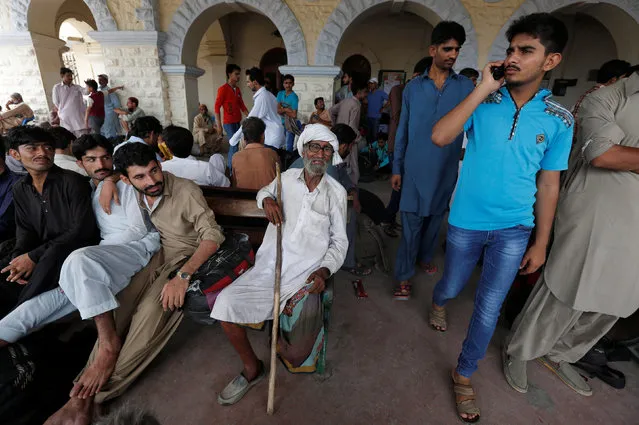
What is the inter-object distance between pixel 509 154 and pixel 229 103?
5.69 m

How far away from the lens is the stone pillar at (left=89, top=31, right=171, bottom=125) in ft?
23.6

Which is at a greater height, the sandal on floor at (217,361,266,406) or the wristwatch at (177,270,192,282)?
the wristwatch at (177,270,192,282)

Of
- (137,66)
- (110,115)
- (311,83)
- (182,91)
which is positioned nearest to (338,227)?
(311,83)

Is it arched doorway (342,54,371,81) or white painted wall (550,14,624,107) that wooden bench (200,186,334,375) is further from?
white painted wall (550,14,624,107)

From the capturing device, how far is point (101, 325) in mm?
1876

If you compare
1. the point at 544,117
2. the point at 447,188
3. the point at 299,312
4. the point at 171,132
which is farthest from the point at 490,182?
the point at 171,132

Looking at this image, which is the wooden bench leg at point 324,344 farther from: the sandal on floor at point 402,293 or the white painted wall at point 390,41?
the white painted wall at point 390,41

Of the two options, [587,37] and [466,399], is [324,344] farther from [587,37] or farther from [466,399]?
[587,37]

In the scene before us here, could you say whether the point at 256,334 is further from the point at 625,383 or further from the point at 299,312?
the point at 625,383

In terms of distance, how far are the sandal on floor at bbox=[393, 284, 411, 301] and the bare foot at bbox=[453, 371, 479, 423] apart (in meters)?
0.93

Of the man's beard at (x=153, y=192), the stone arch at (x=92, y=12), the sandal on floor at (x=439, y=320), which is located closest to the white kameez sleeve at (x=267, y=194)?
the man's beard at (x=153, y=192)

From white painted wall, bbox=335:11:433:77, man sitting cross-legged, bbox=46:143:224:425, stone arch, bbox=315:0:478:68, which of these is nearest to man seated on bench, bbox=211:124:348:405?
man sitting cross-legged, bbox=46:143:224:425

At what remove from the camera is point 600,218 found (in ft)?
5.85

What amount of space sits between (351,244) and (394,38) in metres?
9.59
